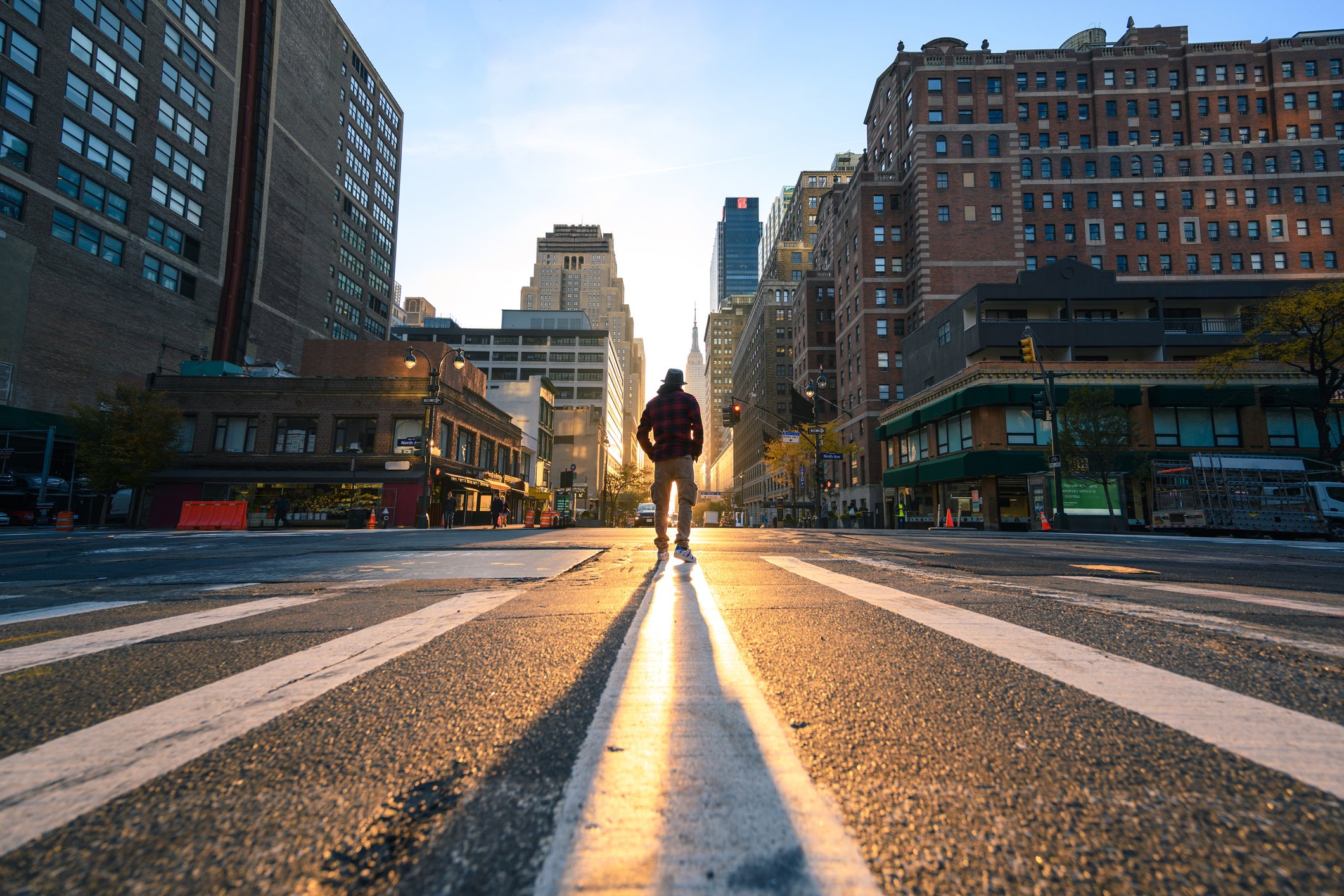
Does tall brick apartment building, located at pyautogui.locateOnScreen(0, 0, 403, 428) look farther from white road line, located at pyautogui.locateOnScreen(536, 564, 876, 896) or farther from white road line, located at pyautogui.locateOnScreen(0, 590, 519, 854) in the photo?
white road line, located at pyautogui.locateOnScreen(536, 564, 876, 896)

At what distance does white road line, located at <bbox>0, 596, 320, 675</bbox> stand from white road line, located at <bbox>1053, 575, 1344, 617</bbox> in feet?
17.7

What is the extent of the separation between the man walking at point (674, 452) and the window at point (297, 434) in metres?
33.7

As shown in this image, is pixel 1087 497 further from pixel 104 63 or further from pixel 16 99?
pixel 104 63

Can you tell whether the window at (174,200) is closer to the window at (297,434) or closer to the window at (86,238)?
the window at (86,238)

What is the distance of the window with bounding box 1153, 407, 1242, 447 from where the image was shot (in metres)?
32.5

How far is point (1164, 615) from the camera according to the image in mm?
2951

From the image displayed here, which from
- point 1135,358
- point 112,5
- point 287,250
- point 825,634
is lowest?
point 825,634

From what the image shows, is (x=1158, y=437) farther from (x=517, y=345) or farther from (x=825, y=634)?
(x=517, y=345)

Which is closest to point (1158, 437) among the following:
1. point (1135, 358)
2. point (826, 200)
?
point (1135, 358)

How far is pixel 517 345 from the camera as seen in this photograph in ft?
309

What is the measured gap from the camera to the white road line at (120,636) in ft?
6.83

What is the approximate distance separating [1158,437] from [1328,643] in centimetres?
3859

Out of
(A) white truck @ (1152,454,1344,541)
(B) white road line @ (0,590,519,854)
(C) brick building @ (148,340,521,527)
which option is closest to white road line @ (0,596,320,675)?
(B) white road line @ (0,590,519,854)

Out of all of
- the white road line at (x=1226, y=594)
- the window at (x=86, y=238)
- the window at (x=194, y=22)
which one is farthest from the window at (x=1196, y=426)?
the window at (x=194, y=22)
